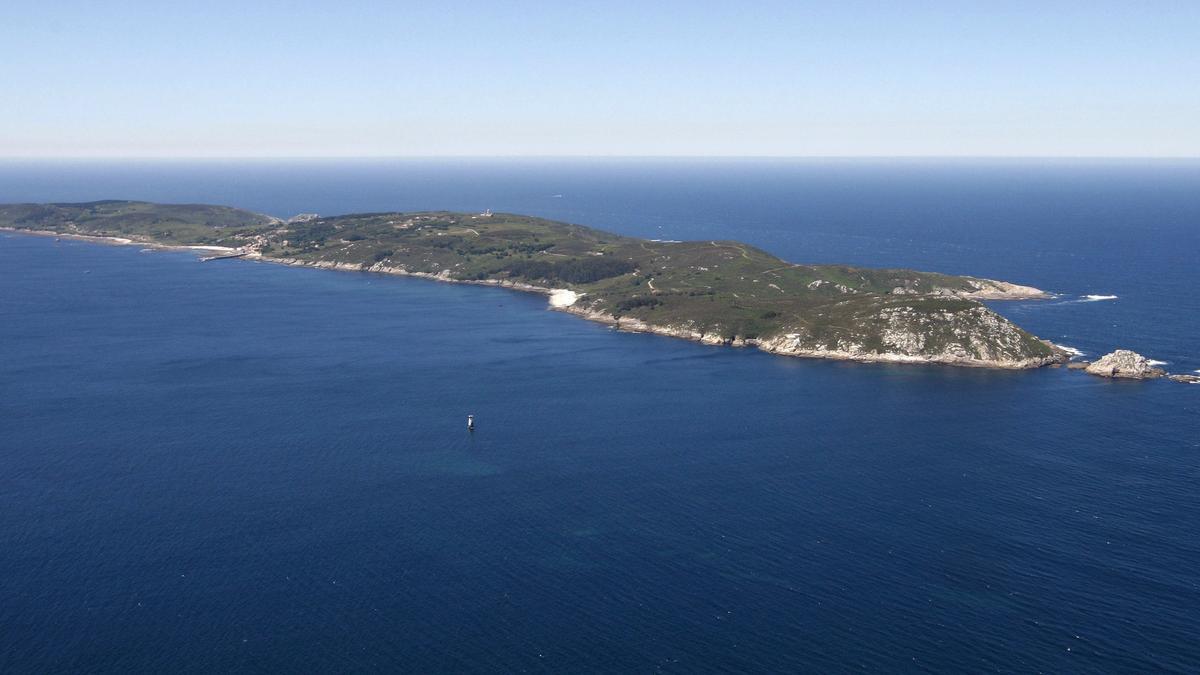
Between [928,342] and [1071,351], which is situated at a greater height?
[928,342]

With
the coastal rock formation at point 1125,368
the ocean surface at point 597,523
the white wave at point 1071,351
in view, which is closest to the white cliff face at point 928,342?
the white wave at point 1071,351

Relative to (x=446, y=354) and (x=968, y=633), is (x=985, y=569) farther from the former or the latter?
(x=446, y=354)

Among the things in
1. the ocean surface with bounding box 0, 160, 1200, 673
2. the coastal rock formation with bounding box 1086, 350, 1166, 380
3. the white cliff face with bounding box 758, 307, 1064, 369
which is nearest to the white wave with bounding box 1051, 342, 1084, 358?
the white cliff face with bounding box 758, 307, 1064, 369

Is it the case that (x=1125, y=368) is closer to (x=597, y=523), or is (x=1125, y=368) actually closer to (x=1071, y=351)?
(x=1071, y=351)

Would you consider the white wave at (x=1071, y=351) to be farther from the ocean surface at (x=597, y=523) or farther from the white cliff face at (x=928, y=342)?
the ocean surface at (x=597, y=523)

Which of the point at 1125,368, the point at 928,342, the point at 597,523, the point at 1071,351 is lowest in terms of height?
the point at 597,523

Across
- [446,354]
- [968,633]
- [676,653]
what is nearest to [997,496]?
[968,633]

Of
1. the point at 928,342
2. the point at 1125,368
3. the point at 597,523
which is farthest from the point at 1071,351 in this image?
the point at 597,523

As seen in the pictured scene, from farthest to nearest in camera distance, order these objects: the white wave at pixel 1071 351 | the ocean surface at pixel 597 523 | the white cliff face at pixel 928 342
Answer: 1. the white wave at pixel 1071 351
2. the white cliff face at pixel 928 342
3. the ocean surface at pixel 597 523
